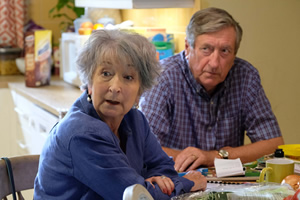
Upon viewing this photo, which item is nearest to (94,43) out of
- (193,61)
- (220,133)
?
(193,61)

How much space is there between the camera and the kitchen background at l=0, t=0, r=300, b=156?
2561 mm

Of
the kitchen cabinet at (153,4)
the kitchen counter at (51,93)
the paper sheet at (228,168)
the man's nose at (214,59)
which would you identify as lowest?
the kitchen counter at (51,93)

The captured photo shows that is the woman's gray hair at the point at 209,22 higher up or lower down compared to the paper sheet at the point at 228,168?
higher up

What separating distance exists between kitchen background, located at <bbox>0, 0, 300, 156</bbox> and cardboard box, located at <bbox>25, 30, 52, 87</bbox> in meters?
0.84

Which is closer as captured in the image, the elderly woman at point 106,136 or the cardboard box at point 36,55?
the elderly woman at point 106,136

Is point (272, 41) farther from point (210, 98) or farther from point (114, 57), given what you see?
point (114, 57)

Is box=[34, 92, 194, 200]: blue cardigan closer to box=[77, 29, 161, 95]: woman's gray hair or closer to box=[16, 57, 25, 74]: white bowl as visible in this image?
box=[77, 29, 161, 95]: woman's gray hair

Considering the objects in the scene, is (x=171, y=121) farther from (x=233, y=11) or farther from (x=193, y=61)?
(x=233, y=11)

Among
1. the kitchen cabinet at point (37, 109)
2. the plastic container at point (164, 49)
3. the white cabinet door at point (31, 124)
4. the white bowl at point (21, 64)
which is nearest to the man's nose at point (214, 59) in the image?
the plastic container at point (164, 49)

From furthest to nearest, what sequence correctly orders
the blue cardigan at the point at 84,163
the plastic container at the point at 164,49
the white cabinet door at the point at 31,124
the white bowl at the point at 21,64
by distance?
the white bowl at the point at 21,64 → the white cabinet door at the point at 31,124 → the plastic container at the point at 164,49 → the blue cardigan at the point at 84,163

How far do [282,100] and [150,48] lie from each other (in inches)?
59.4

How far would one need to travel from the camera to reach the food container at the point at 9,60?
12.7ft

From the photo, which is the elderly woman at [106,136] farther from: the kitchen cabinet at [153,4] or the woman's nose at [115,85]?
the kitchen cabinet at [153,4]

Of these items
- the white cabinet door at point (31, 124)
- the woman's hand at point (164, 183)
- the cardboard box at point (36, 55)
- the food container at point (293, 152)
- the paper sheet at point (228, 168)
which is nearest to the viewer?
the woman's hand at point (164, 183)
